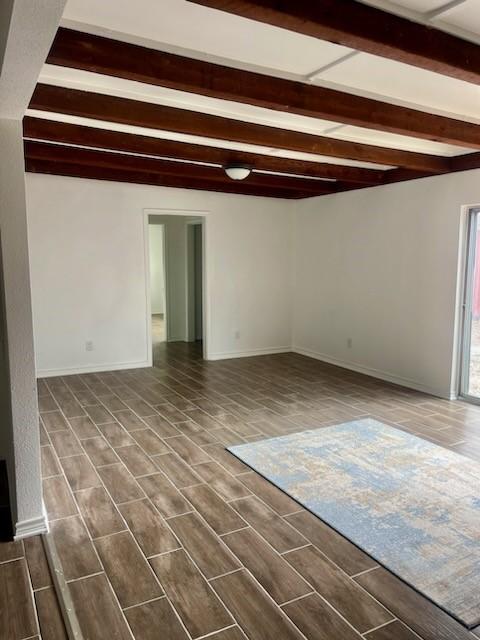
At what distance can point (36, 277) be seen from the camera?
551 centimetres

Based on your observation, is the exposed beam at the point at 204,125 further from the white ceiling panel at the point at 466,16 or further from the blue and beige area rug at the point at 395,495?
the blue and beige area rug at the point at 395,495

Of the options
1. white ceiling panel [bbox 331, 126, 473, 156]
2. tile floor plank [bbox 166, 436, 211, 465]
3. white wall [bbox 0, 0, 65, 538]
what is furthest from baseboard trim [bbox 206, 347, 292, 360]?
white wall [bbox 0, 0, 65, 538]

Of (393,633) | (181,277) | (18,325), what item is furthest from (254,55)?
(181,277)

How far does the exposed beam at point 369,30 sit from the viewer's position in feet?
5.81

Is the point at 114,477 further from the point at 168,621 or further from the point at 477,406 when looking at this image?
the point at 477,406

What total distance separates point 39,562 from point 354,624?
150 centimetres

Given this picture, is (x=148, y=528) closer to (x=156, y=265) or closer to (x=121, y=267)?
(x=121, y=267)

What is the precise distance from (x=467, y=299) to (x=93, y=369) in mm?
4467

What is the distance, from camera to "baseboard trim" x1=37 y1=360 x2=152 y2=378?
5.70m

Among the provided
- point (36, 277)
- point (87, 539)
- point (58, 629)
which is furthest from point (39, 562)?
point (36, 277)

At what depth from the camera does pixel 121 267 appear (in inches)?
236

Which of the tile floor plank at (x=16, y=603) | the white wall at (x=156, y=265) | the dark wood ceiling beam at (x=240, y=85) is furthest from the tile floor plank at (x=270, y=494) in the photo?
the white wall at (x=156, y=265)

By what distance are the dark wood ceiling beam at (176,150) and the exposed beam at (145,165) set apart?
2.22ft

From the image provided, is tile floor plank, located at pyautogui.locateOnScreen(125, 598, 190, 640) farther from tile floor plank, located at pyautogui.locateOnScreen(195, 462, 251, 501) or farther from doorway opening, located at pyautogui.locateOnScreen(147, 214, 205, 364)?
doorway opening, located at pyautogui.locateOnScreen(147, 214, 205, 364)
